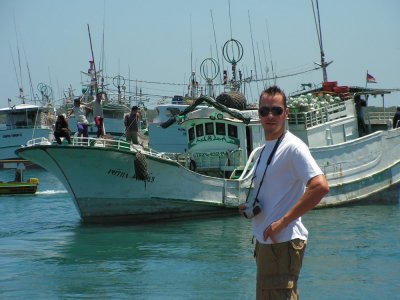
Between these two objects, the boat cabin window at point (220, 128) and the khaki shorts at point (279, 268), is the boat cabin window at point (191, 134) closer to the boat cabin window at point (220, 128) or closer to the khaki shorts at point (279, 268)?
the boat cabin window at point (220, 128)

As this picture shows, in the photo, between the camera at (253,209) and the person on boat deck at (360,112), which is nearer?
the camera at (253,209)

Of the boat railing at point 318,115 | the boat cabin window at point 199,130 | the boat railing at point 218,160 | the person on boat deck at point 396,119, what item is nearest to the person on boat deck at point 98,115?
the boat cabin window at point 199,130

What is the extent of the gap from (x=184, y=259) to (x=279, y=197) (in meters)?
9.47

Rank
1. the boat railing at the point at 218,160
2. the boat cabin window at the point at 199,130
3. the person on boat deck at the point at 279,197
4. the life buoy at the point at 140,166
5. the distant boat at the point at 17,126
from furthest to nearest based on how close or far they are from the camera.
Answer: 1. the distant boat at the point at 17,126
2. the boat cabin window at the point at 199,130
3. the boat railing at the point at 218,160
4. the life buoy at the point at 140,166
5. the person on boat deck at the point at 279,197

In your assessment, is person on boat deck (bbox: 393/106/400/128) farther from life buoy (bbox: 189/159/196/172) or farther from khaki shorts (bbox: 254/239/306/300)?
khaki shorts (bbox: 254/239/306/300)

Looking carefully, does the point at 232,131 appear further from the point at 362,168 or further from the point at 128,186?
the point at 362,168

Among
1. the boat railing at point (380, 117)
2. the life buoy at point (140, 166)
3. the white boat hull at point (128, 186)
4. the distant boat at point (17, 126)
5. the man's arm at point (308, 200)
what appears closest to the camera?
the man's arm at point (308, 200)

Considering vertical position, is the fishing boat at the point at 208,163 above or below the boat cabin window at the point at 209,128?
below

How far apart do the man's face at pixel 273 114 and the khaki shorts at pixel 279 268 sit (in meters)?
0.73

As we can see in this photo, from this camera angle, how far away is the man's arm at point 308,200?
4645 millimetres

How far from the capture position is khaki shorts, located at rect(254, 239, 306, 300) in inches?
192

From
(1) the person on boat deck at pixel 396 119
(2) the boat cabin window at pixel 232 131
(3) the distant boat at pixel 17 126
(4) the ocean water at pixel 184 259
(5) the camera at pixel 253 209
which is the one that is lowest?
(4) the ocean water at pixel 184 259

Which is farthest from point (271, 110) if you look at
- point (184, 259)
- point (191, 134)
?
point (191, 134)

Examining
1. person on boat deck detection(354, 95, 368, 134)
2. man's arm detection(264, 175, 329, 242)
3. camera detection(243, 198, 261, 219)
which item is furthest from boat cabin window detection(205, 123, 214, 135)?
man's arm detection(264, 175, 329, 242)
